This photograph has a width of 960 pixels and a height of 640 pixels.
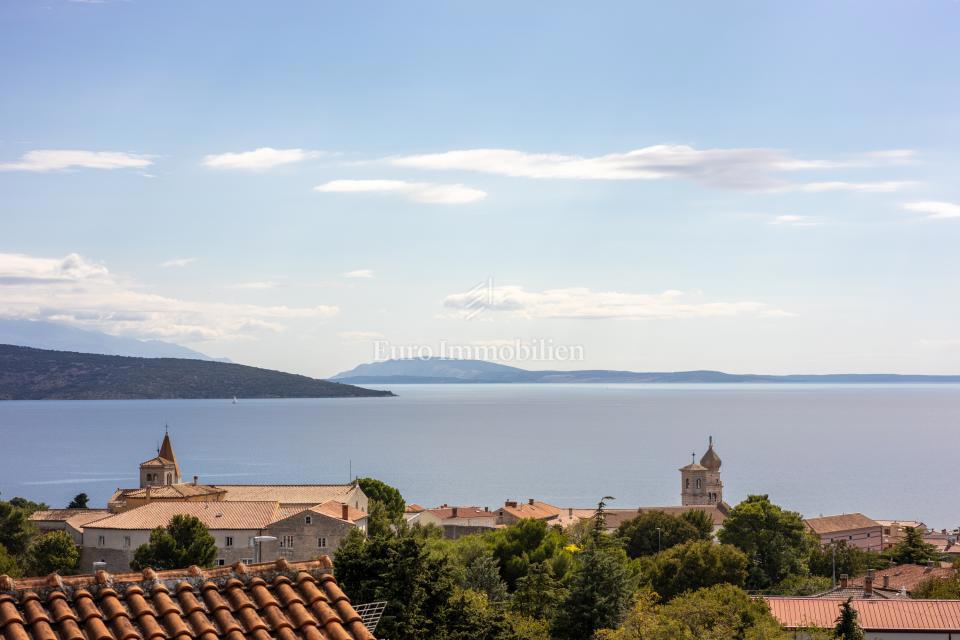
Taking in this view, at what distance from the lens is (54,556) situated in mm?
52438

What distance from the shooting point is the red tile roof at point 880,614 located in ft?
105

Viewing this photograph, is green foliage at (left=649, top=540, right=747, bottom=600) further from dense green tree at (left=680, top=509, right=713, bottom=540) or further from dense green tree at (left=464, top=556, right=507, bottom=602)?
dense green tree at (left=680, top=509, right=713, bottom=540)

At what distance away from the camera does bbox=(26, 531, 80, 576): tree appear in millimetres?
52375

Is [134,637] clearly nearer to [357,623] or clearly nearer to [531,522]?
[357,623]

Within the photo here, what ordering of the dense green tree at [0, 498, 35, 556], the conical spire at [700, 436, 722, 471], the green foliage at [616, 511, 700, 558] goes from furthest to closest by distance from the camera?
the conical spire at [700, 436, 722, 471], the green foliage at [616, 511, 700, 558], the dense green tree at [0, 498, 35, 556]

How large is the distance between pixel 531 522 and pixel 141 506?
23293 mm

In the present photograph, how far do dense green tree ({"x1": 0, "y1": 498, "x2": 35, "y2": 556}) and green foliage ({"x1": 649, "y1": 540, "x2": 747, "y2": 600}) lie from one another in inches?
1394

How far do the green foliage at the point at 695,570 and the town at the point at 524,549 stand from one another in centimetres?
5

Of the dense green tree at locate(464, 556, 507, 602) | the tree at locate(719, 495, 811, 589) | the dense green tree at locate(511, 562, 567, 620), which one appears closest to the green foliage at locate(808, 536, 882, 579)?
the tree at locate(719, 495, 811, 589)

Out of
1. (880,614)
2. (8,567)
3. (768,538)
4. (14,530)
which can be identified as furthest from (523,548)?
(14,530)

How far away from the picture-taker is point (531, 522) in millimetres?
47688

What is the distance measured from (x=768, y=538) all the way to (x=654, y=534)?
315 inches

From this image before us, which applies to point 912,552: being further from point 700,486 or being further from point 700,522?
point 700,486

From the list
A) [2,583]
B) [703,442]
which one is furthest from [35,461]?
[2,583]
